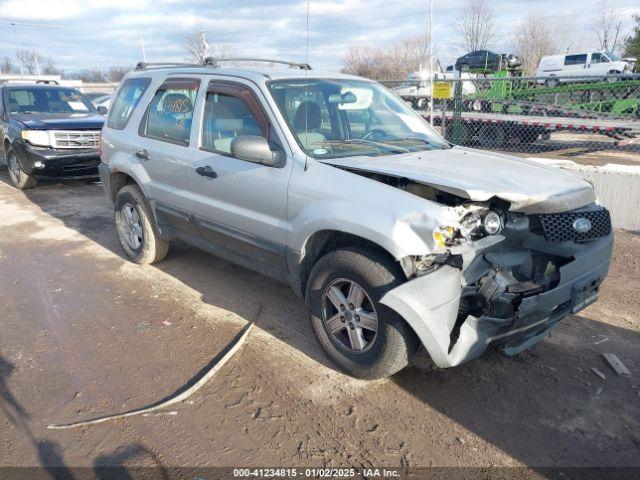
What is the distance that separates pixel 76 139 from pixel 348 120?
687cm

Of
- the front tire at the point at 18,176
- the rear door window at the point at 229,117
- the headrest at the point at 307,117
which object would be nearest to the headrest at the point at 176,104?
the rear door window at the point at 229,117

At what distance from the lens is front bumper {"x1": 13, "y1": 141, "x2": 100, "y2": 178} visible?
8.88 meters

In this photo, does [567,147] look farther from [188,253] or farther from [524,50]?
[524,50]

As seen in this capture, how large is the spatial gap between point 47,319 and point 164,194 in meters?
1.46

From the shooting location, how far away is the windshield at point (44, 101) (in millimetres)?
9977

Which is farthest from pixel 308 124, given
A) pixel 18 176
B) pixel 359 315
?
pixel 18 176

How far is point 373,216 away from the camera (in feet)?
9.87

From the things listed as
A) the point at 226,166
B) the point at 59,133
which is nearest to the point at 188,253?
the point at 226,166

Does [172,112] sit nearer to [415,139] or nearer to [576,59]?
[415,139]

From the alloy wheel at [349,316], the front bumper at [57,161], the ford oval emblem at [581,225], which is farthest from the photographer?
the front bumper at [57,161]

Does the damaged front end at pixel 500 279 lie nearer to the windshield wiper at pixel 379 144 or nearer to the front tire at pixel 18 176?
the windshield wiper at pixel 379 144

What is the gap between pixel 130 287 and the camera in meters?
4.99

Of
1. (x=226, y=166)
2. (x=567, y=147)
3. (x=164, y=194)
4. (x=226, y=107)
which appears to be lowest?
(x=567, y=147)

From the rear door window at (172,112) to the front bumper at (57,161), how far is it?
15.8 ft
